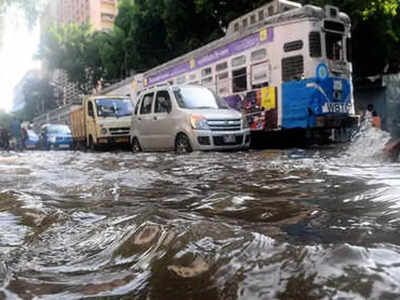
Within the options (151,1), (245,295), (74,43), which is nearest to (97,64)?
(74,43)

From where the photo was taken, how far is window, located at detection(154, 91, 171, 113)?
9.59 metres

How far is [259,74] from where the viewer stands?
11.1 m

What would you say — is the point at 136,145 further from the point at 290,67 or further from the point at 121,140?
the point at 290,67

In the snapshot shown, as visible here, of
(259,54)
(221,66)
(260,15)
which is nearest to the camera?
(259,54)

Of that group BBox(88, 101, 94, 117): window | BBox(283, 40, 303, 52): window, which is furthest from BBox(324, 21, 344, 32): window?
BBox(88, 101, 94, 117): window

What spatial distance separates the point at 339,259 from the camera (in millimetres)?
1541

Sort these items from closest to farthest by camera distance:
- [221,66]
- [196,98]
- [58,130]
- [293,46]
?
[196,98] → [293,46] → [221,66] → [58,130]

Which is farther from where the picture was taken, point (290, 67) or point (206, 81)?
point (206, 81)

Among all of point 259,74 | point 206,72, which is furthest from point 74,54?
point 259,74

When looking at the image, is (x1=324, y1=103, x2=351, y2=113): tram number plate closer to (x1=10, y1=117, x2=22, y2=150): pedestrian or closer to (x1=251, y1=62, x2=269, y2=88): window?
(x1=251, y1=62, x2=269, y2=88): window

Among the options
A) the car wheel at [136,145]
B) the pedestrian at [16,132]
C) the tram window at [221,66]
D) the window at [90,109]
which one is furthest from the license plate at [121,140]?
the pedestrian at [16,132]

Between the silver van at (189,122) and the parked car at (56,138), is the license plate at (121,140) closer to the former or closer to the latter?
the silver van at (189,122)

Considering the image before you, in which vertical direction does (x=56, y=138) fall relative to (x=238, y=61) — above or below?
below

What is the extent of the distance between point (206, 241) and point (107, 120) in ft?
42.7
